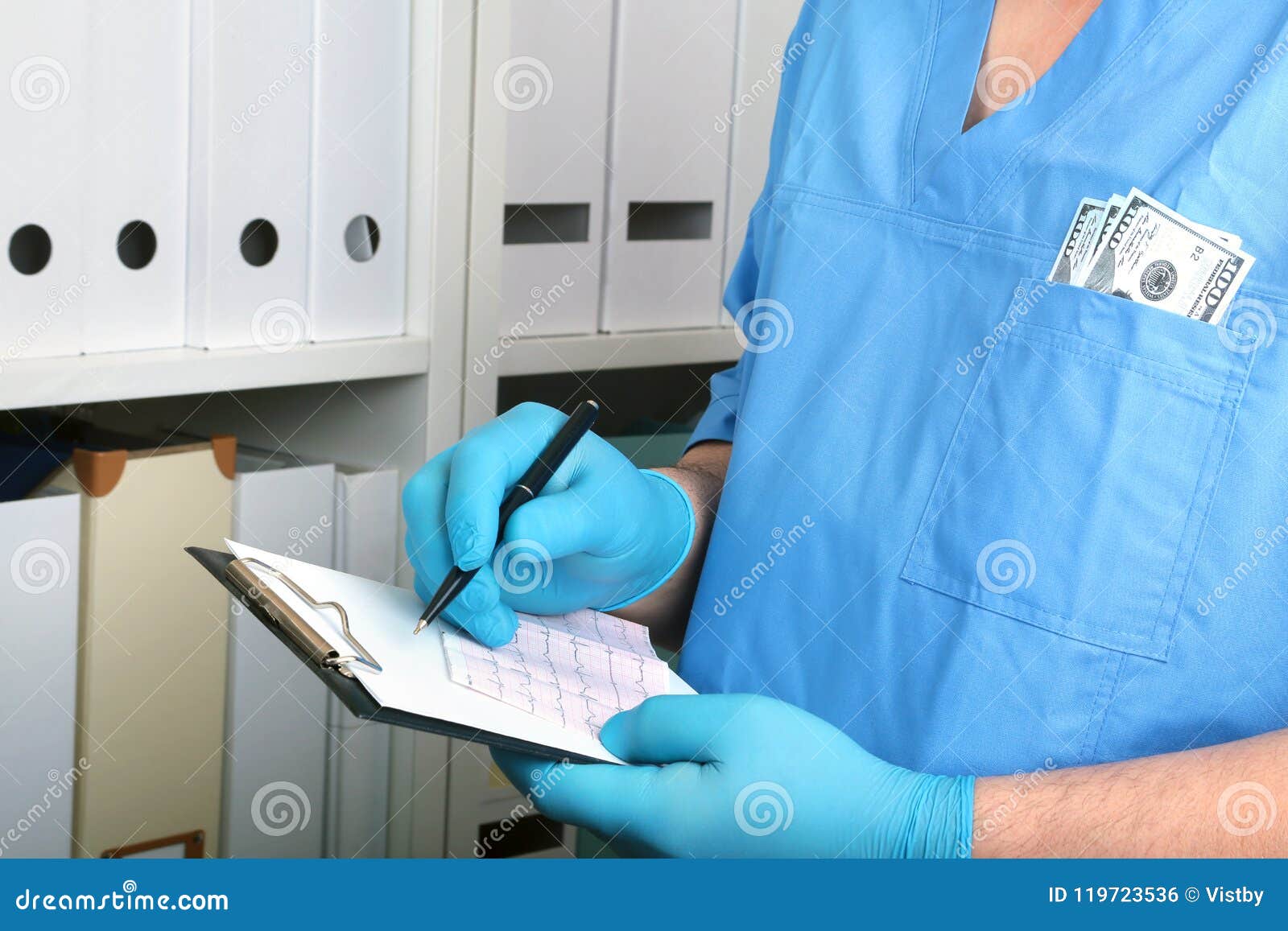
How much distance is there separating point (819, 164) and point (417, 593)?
0.42 m

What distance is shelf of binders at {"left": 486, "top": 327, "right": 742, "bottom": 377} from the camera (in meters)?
1.22

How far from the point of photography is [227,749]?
1.13 meters

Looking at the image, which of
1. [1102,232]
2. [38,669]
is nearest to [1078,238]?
[1102,232]

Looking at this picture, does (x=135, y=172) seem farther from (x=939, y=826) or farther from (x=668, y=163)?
(x=939, y=826)

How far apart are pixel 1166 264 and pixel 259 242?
2.34 feet

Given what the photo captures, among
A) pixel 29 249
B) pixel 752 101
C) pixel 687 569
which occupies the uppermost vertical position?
pixel 752 101

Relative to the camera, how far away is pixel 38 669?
3.24 ft

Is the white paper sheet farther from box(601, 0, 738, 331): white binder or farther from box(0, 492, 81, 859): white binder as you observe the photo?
box(601, 0, 738, 331): white binder

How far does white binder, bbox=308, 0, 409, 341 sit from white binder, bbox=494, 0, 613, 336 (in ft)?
0.31

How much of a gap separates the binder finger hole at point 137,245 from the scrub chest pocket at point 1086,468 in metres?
0.64

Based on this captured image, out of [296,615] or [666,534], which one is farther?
[666,534]

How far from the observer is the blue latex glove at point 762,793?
69 centimetres

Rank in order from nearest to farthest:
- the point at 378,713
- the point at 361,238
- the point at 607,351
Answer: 1. the point at 378,713
2. the point at 361,238
3. the point at 607,351

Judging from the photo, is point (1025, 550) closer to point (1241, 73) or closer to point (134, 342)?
point (1241, 73)
